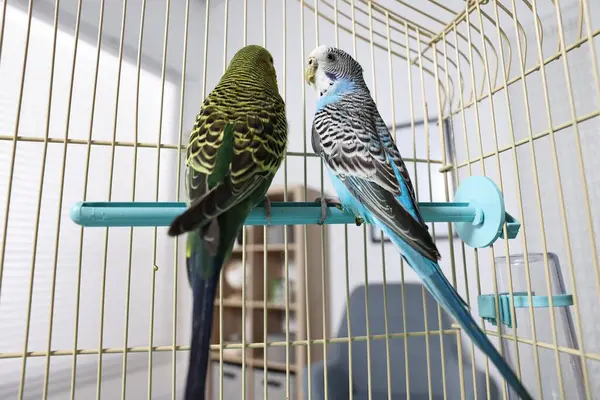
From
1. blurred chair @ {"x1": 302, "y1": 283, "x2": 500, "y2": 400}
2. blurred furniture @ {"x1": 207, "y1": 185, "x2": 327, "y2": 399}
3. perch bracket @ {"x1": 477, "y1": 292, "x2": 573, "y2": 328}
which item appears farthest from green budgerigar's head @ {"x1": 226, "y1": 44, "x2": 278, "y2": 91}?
blurred chair @ {"x1": 302, "y1": 283, "x2": 500, "y2": 400}

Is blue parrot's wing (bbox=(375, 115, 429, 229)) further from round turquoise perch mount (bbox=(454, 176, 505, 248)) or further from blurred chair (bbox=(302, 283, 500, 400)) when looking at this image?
blurred chair (bbox=(302, 283, 500, 400))

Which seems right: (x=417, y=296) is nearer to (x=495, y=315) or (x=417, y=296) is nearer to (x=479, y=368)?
(x=479, y=368)

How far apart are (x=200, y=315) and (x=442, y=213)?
551 mm

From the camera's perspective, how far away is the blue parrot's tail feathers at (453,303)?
477 millimetres

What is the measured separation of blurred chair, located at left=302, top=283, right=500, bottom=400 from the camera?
174 cm

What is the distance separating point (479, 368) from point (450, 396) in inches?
8.9

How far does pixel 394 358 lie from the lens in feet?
6.41

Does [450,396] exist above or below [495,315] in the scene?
below

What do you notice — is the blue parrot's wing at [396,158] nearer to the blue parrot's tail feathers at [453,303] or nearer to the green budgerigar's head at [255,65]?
the blue parrot's tail feathers at [453,303]

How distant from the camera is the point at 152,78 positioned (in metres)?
2.37

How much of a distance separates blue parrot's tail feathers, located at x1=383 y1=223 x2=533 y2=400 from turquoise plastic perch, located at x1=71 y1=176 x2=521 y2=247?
0.14 m

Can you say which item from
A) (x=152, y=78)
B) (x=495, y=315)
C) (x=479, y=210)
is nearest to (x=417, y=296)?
(x=495, y=315)

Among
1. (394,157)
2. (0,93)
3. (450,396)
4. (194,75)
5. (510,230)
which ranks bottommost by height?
(450,396)

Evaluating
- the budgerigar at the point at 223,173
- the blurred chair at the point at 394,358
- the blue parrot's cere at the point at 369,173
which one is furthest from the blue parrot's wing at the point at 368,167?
the blurred chair at the point at 394,358
